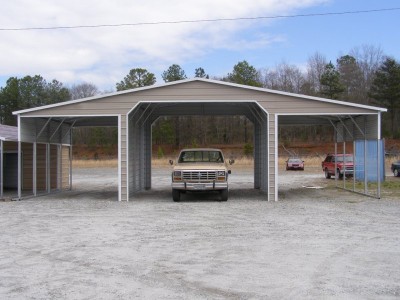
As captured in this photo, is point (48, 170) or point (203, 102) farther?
point (48, 170)

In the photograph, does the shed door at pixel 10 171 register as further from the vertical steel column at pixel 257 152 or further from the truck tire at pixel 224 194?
the truck tire at pixel 224 194

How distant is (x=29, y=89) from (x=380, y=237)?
223ft

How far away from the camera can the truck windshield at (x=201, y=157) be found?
1798cm

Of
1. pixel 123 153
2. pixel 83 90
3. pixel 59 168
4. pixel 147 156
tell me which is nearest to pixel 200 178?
pixel 123 153

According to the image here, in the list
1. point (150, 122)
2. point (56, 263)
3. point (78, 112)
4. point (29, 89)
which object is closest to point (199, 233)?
point (56, 263)

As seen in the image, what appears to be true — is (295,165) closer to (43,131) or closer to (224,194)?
(43,131)

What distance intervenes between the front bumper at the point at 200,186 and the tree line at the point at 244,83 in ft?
146

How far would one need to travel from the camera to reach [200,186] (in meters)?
16.3

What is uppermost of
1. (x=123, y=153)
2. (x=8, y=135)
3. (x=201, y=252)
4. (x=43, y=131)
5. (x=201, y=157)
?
(x=43, y=131)

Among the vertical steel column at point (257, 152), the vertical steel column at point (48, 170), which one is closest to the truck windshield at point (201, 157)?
the vertical steel column at point (257, 152)

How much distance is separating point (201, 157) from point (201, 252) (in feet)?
31.9

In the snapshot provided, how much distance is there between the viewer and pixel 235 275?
22.4 ft

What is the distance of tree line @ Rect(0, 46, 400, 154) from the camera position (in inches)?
2516

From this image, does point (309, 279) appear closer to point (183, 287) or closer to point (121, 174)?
point (183, 287)
